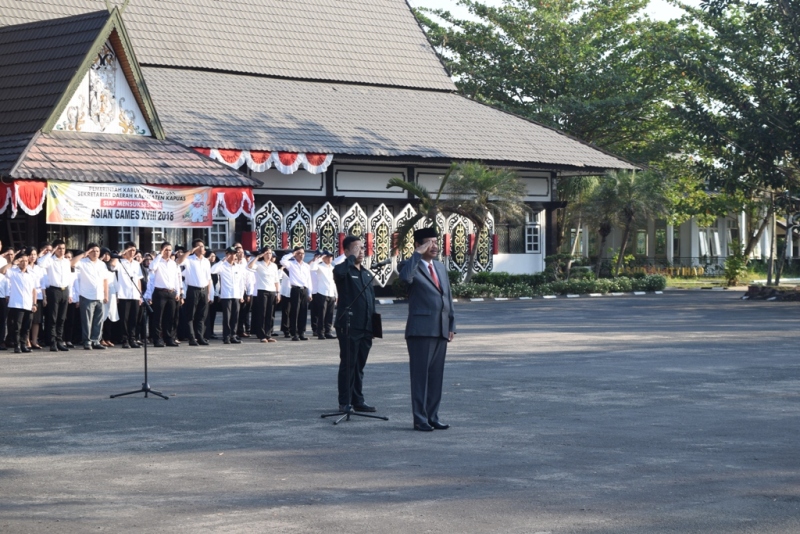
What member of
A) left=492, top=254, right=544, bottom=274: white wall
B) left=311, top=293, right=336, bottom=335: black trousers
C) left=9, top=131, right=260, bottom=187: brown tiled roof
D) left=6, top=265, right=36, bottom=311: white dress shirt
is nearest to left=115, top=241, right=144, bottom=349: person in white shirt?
left=6, top=265, right=36, bottom=311: white dress shirt

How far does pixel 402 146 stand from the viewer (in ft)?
115

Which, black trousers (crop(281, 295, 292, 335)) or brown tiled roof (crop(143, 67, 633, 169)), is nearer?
black trousers (crop(281, 295, 292, 335))

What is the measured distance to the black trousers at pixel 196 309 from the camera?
21.1m

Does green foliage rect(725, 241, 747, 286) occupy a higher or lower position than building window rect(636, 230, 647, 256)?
lower

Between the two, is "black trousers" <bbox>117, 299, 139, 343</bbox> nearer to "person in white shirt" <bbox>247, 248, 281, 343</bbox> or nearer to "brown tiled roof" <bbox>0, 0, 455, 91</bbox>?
"person in white shirt" <bbox>247, 248, 281, 343</bbox>

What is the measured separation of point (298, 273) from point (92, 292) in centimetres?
418

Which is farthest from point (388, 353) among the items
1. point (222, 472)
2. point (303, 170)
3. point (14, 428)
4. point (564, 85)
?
point (564, 85)

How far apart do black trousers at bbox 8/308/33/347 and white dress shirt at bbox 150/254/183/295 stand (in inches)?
84.2

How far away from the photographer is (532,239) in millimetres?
40750

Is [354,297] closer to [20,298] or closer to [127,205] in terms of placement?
[20,298]

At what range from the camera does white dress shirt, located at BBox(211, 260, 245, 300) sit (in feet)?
71.2

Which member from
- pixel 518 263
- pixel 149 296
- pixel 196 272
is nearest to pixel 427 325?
pixel 196 272

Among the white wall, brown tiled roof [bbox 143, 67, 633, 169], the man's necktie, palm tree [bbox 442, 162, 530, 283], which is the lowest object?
the man's necktie

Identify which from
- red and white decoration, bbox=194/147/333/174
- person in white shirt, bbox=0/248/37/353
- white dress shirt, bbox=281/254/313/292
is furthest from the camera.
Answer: red and white decoration, bbox=194/147/333/174
